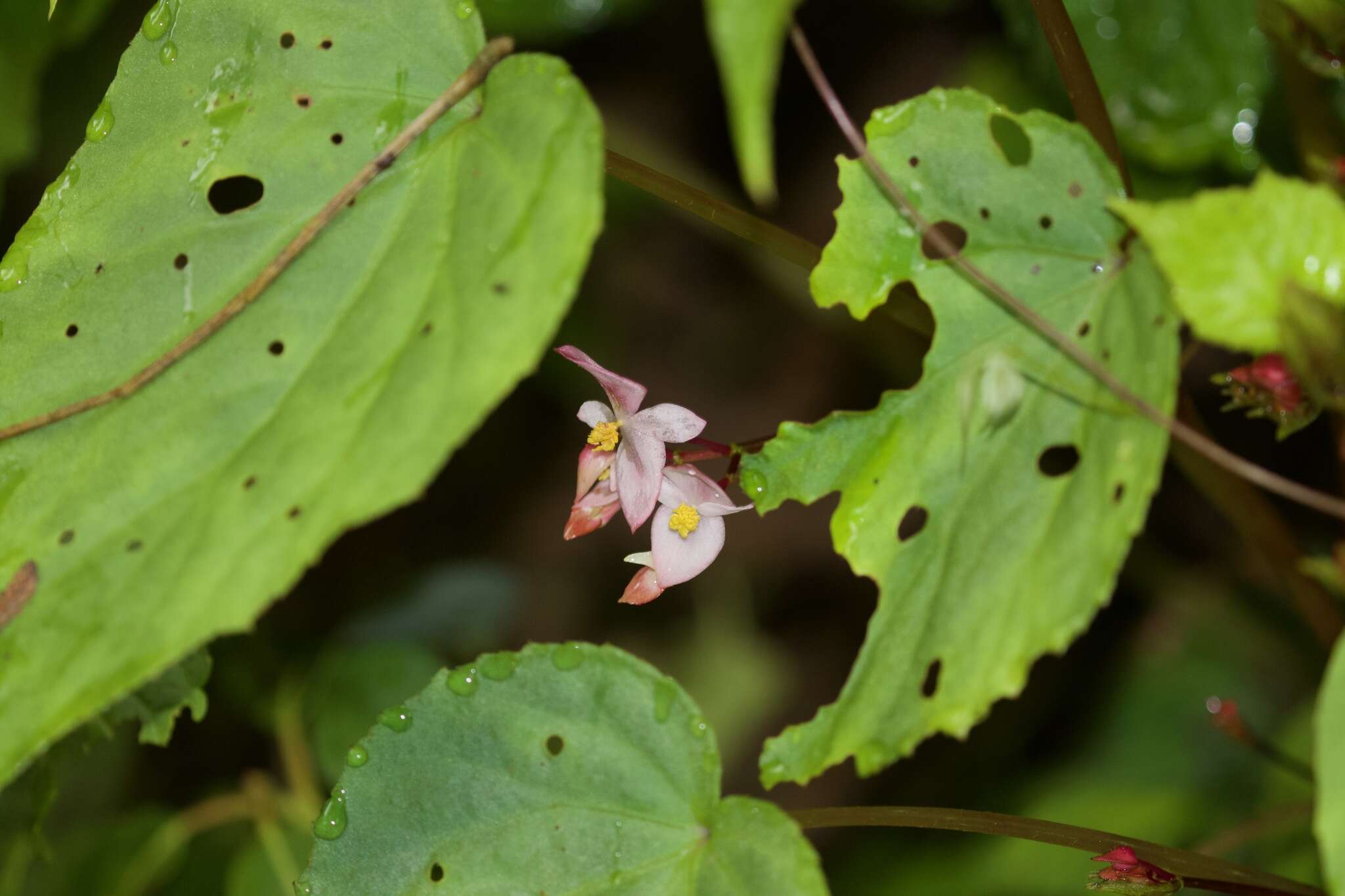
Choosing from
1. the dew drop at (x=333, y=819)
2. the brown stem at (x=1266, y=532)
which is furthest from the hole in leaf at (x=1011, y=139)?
the dew drop at (x=333, y=819)

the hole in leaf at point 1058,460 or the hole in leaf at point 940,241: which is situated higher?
the hole in leaf at point 940,241

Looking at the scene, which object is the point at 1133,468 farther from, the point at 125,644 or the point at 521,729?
the point at 125,644

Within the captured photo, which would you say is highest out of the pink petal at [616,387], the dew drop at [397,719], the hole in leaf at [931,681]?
the pink petal at [616,387]

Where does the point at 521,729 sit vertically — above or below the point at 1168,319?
below

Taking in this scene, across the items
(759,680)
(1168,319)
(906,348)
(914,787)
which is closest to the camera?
(1168,319)

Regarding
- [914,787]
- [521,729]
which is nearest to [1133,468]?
[521,729]

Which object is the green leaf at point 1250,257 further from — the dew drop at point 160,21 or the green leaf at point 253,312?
the dew drop at point 160,21

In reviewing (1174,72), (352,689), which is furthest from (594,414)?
(1174,72)
